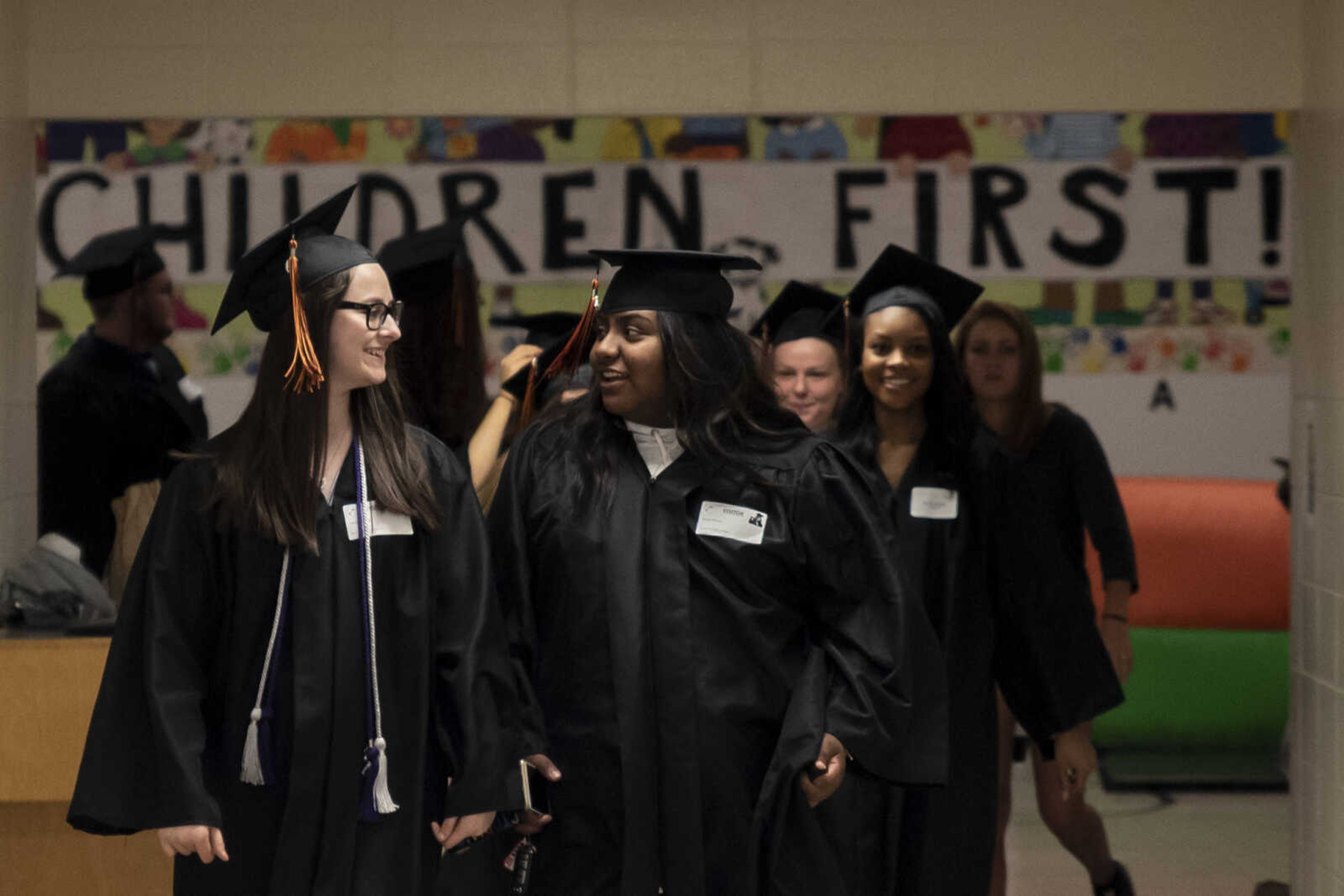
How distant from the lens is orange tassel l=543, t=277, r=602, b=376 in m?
2.98

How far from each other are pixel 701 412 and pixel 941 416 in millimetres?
945

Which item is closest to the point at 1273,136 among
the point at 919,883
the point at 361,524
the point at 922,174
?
the point at 922,174

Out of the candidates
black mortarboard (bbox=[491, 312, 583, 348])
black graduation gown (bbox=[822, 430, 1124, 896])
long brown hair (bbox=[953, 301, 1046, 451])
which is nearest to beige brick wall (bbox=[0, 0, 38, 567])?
black mortarboard (bbox=[491, 312, 583, 348])

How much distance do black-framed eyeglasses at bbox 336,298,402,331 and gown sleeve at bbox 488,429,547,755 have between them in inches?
15.6

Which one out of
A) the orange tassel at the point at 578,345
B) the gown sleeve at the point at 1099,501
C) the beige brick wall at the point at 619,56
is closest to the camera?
the orange tassel at the point at 578,345

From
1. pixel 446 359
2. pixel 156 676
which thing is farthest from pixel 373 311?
pixel 446 359

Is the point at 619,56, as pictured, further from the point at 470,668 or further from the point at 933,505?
the point at 470,668

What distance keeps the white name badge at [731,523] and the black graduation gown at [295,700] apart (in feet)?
1.40

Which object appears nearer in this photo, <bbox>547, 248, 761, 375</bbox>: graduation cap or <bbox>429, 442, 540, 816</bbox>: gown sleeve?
<bbox>429, 442, 540, 816</bbox>: gown sleeve

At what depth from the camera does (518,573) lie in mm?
2740

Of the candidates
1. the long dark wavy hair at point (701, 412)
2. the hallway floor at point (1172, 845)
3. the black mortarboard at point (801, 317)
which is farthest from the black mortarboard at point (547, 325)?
the hallway floor at point (1172, 845)

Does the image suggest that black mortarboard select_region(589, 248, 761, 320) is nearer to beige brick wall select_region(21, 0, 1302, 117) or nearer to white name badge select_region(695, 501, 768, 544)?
white name badge select_region(695, 501, 768, 544)

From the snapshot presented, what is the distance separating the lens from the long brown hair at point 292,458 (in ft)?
8.04

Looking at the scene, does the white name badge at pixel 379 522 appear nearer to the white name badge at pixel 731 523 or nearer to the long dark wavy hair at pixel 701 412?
the long dark wavy hair at pixel 701 412
